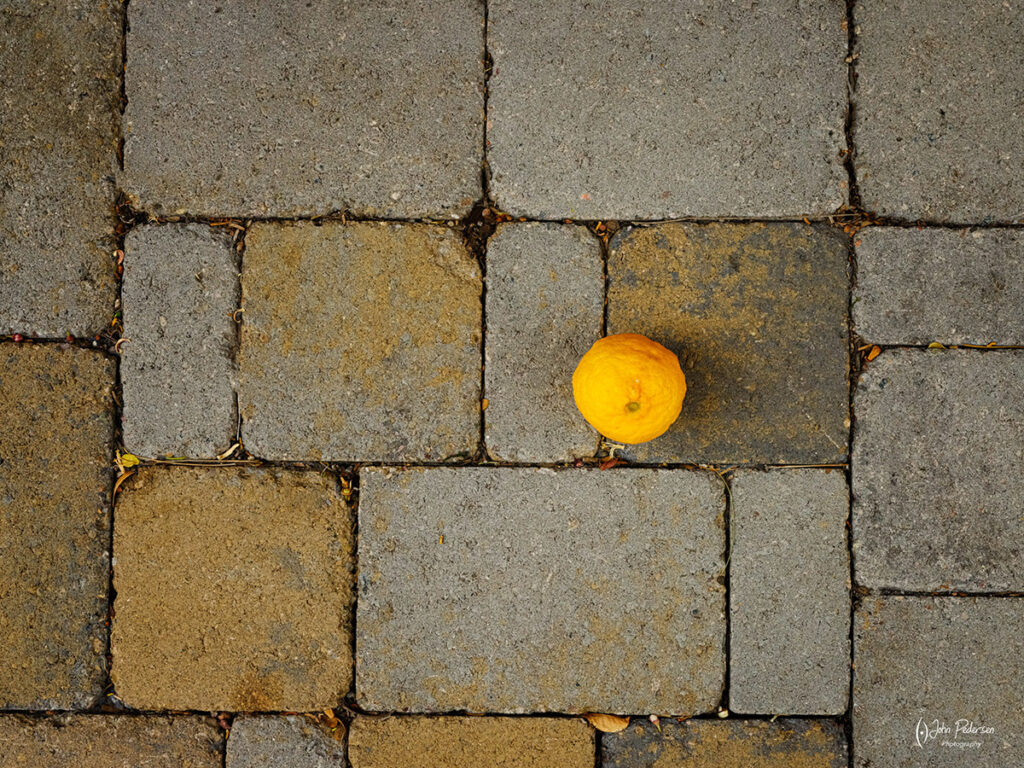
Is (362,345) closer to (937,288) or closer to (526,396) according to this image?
(526,396)

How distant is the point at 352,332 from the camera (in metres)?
2.26

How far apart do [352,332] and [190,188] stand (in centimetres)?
71

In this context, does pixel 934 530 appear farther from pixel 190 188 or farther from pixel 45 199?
pixel 45 199

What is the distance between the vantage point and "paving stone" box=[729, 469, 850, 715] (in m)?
2.24

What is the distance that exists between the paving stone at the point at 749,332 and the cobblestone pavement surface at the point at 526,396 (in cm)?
1

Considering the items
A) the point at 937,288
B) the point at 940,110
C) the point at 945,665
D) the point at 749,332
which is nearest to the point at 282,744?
the point at 749,332

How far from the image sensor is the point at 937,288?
2234 mm

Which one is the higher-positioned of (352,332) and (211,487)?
(352,332)

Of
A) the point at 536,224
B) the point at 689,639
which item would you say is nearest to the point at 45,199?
the point at 536,224

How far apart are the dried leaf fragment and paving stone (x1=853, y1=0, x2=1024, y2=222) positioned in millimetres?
1825

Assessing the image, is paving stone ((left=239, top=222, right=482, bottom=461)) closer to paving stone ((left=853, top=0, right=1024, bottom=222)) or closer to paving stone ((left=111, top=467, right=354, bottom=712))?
paving stone ((left=111, top=467, right=354, bottom=712))

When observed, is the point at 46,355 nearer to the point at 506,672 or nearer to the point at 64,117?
the point at 64,117

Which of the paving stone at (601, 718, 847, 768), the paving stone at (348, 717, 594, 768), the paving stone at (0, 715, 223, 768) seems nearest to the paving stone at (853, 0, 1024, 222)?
the paving stone at (601, 718, 847, 768)

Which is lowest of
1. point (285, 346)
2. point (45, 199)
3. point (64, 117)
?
point (285, 346)
